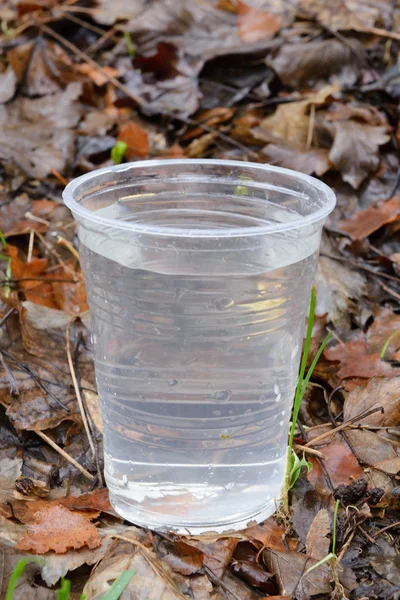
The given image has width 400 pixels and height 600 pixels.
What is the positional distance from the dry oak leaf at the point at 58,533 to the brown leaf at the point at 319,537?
49 centimetres

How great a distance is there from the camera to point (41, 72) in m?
4.07

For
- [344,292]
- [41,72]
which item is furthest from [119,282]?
[41,72]

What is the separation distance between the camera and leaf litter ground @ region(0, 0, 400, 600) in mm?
1567

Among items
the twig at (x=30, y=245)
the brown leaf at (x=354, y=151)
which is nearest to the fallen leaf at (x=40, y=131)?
the twig at (x=30, y=245)

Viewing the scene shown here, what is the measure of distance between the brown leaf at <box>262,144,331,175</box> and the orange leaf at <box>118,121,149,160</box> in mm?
664

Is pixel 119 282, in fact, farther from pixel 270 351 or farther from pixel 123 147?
pixel 123 147

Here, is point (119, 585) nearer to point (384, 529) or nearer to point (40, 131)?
point (384, 529)

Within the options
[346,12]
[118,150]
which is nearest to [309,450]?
[118,150]

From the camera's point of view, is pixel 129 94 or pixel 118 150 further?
pixel 129 94

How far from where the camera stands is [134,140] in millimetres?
3576

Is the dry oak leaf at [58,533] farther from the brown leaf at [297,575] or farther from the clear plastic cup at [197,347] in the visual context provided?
the brown leaf at [297,575]

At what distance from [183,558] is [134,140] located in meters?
2.48

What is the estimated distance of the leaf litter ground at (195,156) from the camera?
1.57m

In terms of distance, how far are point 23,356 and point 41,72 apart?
2493mm
